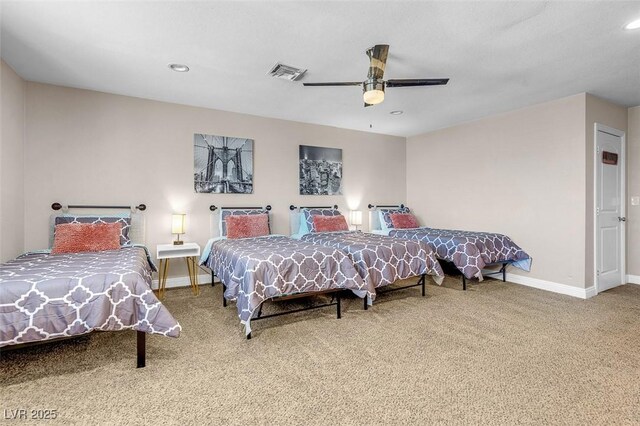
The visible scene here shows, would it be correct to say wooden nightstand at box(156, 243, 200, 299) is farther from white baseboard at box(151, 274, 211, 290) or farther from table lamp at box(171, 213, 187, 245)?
table lamp at box(171, 213, 187, 245)

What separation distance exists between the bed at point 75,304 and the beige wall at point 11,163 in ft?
3.91

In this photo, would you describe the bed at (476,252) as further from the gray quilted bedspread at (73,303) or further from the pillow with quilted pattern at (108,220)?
the pillow with quilted pattern at (108,220)

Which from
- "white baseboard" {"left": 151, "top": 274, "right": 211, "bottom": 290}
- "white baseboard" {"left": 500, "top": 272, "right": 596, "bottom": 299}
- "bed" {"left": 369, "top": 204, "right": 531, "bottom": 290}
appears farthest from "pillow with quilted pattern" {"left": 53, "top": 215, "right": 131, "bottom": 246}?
"white baseboard" {"left": 500, "top": 272, "right": 596, "bottom": 299}

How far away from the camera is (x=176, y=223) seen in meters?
4.12

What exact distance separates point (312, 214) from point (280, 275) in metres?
2.34

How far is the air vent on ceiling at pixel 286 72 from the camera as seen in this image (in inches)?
125

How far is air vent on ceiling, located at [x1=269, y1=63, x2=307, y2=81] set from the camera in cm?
319

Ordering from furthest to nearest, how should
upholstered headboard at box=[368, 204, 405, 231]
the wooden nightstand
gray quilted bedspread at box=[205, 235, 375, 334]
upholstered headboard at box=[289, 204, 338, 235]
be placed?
upholstered headboard at box=[368, 204, 405, 231], upholstered headboard at box=[289, 204, 338, 235], the wooden nightstand, gray quilted bedspread at box=[205, 235, 375, 334]

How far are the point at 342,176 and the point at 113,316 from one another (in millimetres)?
4329

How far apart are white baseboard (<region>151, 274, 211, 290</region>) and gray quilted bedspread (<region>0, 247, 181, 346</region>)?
1.95 m

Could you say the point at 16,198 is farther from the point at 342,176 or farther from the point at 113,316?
the point at 342,176

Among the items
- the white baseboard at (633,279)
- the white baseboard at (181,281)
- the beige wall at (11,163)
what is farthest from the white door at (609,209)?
the beige wall at (11,163)

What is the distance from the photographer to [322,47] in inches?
110

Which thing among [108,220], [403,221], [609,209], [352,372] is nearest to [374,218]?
[403,221]
